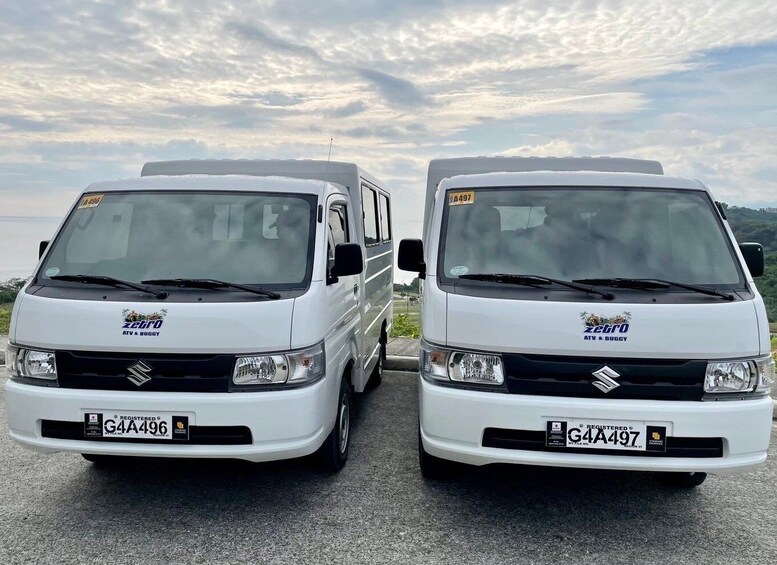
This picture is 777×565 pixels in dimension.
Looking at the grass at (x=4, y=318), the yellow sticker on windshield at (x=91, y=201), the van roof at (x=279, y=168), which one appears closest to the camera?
the yellow sticker on windshield at (x=91, y=201)

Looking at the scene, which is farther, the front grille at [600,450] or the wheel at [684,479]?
the wheel at [684,479]

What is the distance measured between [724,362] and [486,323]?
1364 millimetres

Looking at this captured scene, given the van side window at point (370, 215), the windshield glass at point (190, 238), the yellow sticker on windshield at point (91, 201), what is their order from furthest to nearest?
1. the van side window at point (370, 215)
2. the yellow sticker on windshield at point (91, 201)
3. the windshield glass at point (190, 238)

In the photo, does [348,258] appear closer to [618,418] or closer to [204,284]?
[204,284]

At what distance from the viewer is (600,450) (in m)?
3.70

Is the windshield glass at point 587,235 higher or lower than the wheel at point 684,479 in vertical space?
higher

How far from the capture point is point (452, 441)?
383cm

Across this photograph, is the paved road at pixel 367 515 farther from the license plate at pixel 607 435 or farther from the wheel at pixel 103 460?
the license plate at pixel 607 435

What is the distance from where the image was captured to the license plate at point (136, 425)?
12.5 feet

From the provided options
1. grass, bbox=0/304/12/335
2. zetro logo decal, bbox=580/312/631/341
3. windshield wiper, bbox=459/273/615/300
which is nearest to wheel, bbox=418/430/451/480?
windshield wiper, bbox=459/273/615/300

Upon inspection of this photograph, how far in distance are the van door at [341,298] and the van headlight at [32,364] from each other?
66.0 inches

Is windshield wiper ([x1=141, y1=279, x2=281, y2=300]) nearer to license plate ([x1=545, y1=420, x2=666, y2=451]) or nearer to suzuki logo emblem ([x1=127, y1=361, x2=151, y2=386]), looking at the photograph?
suzuki logo emblem ([x1=127, y1=361, x2=151, y2=386])

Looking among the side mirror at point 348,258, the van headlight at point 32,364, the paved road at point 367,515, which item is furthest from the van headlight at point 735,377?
the van headlight at point 32,364

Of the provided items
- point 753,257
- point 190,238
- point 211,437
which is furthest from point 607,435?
point 190,238
